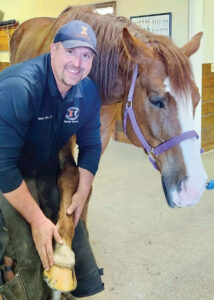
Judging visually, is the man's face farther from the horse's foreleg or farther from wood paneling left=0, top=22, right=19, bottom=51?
wood paneling left=0, top=22, right=19, bottom=51

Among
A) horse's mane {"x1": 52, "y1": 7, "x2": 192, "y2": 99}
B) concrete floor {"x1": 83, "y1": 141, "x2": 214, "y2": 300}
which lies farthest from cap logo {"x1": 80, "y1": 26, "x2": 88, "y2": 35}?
concrete floor {"x1": 83, "y1": 141, "x2": 214, "y2": 300}

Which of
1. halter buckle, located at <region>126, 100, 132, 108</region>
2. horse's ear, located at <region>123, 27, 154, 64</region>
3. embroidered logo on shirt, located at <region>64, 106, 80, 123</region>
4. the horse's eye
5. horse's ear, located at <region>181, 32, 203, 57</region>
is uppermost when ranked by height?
horse's ear, located at <region>123, 27, 154, 64</region>

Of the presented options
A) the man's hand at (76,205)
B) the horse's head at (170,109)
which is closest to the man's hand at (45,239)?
the man's hand at (76,205)

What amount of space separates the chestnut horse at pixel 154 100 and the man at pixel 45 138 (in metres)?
0.07

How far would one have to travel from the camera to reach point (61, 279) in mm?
979

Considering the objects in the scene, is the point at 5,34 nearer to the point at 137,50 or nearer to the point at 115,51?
the point at 115,51

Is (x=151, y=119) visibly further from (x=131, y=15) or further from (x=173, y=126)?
(x=131, y=15)

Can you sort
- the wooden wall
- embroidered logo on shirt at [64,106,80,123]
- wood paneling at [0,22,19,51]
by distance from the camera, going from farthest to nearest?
wood paneling at [0,22,19,51] < the wooden wall < embroidered logo on shirt at [64,106,80,123]

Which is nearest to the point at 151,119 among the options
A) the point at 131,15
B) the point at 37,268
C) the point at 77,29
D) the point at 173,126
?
the point at 173,126

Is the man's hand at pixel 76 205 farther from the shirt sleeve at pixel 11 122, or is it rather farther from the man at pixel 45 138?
the shirt sleeve at pixel 11 122

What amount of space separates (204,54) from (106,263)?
9.91 ft

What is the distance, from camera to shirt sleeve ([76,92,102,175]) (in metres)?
1.30

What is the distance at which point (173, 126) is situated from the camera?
117 cm

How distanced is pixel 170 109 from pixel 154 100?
7 cm
